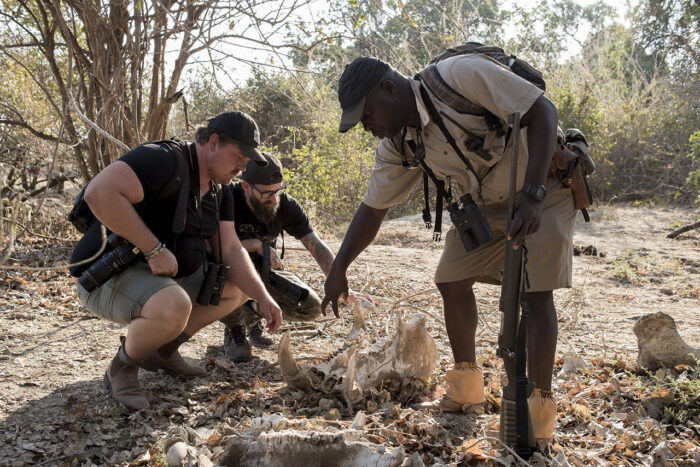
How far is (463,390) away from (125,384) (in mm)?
1681

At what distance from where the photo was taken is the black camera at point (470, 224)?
2.62 metres

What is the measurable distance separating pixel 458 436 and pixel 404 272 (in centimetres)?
384

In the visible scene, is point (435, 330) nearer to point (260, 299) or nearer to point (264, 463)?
point (260, 299)

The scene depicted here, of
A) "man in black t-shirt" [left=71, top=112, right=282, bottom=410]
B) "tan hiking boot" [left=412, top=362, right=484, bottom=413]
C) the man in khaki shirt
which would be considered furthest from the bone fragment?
the man in khaki shirt

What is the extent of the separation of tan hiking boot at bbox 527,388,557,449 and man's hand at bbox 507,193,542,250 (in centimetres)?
66

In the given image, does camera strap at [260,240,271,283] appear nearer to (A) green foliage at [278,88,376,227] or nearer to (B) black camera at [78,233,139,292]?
(B) black camera at [78,233,139,292]

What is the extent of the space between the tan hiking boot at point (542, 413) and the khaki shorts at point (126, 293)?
1.80 m

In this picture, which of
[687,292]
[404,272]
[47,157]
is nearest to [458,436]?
[404,272]

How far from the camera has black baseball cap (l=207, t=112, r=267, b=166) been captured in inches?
128

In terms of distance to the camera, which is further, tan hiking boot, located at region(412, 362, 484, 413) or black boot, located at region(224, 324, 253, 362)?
black boot, located at region(224, 324, 253, 362)

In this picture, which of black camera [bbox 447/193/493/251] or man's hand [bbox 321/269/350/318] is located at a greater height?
black camera [bbox 447/193/493/251]

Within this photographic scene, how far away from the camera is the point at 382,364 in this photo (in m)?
3.24

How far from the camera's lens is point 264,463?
2.32 meters

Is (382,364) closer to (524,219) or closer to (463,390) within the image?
(463,390)
